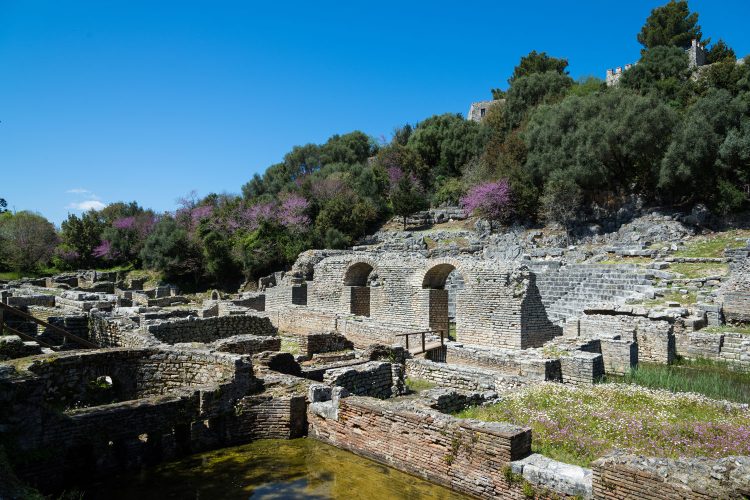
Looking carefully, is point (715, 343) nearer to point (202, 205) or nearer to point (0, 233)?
point (202, 205)

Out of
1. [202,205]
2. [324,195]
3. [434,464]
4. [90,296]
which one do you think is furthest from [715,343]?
[202,205]

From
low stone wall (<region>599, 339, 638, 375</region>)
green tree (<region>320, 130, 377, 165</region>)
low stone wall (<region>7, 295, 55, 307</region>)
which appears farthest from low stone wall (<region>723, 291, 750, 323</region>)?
green tree (<region>320, 130, 377, 165</region>)

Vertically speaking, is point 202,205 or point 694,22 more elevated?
Answer: point 694,22

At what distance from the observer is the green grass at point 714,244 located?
82.8 feet

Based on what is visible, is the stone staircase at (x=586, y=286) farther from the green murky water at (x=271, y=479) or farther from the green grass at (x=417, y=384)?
the green murky water at (x=271, y=479)

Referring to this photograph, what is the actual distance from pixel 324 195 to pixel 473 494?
3904cm

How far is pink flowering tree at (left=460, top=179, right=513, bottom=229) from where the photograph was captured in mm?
36938

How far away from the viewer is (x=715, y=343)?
1509 cm

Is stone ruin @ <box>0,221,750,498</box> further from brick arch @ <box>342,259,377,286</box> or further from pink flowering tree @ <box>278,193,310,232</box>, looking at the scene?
pink flowering tree @ <box>278,193,310,232</box>

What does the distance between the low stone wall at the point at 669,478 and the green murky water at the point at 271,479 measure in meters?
1.68

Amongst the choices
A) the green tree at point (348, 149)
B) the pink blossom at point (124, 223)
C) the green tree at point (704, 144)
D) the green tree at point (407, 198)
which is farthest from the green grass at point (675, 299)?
the pink blossom at point (124, 223)

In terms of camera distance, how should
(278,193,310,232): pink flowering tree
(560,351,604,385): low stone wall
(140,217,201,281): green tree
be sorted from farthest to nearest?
(278,193,310,232): pink flowering tree < (140,217,201,281): green tree < (560,351,604,385): low stone wall

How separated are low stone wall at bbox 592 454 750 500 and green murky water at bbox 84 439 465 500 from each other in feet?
5.52

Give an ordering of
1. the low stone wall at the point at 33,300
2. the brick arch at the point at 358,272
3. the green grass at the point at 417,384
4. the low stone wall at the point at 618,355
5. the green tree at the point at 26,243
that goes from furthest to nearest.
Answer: the green tree at the point at 26,243, the brick arch at the point at 358,272, the low stone wall at the point at 33,300, the low stone wall at the point at 618,355, the green grass at the point at 417,384
